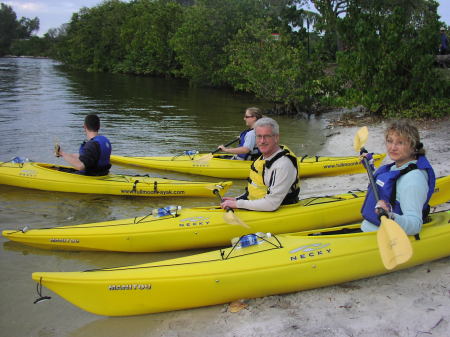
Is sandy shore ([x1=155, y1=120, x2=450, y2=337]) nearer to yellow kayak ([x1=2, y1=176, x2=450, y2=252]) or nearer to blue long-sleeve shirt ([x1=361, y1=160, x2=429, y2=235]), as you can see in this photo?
blue long-sleeve shirt ([x1=361, y1=160, x2=429, y2=235])

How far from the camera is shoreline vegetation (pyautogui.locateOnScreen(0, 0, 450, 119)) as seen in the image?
10156 millimetres

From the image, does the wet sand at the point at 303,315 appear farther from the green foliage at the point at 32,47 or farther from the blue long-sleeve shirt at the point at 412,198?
the green foliage at the point at 32,47

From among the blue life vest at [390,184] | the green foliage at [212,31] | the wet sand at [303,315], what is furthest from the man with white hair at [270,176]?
the green foliage at [212,31]

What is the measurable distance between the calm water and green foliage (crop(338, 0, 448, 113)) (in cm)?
186

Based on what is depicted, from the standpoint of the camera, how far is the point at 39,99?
17312 mm

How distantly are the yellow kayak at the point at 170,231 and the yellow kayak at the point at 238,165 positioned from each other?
2.79 metres

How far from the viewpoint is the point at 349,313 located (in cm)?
298

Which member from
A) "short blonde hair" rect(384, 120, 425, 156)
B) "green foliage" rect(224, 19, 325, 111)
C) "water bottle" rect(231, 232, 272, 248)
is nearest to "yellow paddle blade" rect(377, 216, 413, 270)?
"short blonde hair" rect(384, 120, 425, 156)

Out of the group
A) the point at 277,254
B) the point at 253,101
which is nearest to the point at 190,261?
the point at 277,254

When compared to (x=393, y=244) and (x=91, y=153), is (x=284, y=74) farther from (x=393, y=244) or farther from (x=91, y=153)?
(x=393, y=244)

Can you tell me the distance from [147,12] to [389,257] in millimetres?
34342

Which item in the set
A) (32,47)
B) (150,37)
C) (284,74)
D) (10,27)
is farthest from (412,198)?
(10,27)

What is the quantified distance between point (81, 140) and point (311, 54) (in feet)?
27.3

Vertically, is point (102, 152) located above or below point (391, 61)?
below
